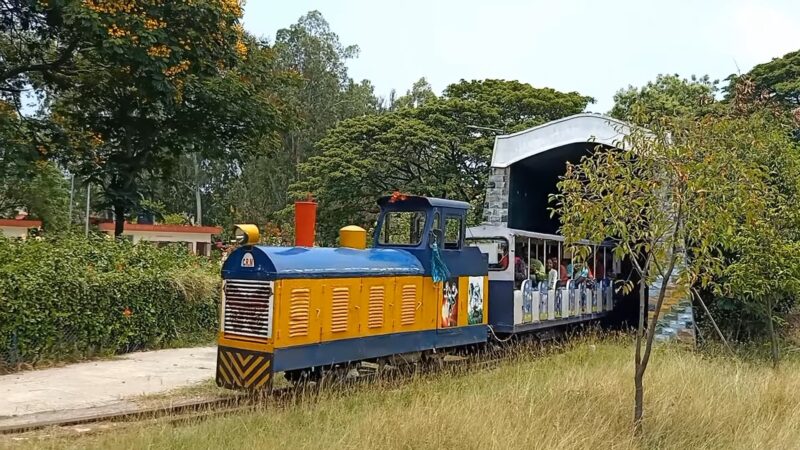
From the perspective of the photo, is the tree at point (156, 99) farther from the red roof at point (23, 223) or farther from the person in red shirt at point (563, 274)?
the red roof at point (23, 223)

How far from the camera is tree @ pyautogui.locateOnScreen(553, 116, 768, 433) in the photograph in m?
7.12

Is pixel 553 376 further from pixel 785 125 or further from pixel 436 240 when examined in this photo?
pixel 785 125

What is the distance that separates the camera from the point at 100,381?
9.99m

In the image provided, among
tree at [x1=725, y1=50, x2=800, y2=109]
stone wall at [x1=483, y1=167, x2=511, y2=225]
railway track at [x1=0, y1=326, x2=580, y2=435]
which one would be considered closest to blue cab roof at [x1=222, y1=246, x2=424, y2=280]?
railway track at [x1=0, y1=326, x2=580, y2=435]

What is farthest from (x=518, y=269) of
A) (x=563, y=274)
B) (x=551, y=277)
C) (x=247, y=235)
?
(x=247, y=235)

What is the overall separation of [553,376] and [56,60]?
14.0 meters

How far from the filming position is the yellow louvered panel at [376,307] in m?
9.67

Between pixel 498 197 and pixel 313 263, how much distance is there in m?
9.16

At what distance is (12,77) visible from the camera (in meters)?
17.9

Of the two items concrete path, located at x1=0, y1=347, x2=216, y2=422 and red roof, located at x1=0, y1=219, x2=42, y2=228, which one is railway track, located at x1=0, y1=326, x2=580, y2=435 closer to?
concrete path, located at x1=0, y1=347, x2=216, y2=422

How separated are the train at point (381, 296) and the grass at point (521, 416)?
2.19ft

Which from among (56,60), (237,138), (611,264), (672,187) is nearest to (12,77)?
(56,60)

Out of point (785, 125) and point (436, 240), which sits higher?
point (785, 125)

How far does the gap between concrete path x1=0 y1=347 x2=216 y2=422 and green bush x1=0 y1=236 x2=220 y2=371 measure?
1.29 feet
